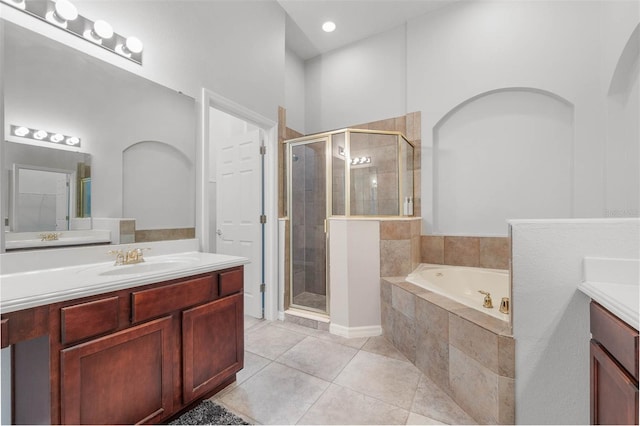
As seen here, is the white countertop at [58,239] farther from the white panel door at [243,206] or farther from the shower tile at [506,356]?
the shower tile at [506,356]

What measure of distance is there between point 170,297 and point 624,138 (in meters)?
3.49

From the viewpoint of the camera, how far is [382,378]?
5.84 feet

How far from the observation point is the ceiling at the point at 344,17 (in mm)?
2793

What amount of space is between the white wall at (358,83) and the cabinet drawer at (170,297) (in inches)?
107

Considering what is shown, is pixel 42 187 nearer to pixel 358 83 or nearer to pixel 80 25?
pixel 80 25

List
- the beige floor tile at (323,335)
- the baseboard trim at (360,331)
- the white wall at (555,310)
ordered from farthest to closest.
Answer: the baseboard trim at (360,331) → the beige floor tile at (323,335) → the white wall at (555,310)

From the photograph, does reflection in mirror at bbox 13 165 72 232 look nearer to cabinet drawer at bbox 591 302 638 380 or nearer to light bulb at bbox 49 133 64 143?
light bulb at bbox 49 133 64 143

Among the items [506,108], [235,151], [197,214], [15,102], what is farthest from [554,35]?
[15,102]

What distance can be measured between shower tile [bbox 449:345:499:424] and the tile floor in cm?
7

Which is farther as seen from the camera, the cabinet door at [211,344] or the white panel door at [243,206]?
Result: the white panel door at [243,206]

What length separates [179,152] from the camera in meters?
1.91

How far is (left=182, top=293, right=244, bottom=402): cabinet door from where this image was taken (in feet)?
4.59

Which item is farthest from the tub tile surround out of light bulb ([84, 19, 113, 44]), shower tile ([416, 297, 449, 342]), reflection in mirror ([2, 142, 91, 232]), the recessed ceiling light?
light bulb ([84, 19, 113, 44])

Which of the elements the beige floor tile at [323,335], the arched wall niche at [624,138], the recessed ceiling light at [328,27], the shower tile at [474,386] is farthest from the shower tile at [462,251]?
the recessed ceiling light at [328,27]
